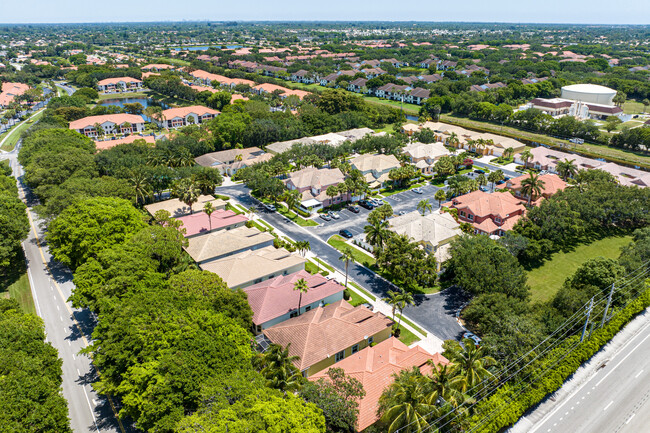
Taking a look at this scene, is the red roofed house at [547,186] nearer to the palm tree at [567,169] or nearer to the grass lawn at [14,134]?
the palm tree at [567,169]

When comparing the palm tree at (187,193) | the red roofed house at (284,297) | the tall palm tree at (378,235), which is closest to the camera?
the red roofed house at (284,297)

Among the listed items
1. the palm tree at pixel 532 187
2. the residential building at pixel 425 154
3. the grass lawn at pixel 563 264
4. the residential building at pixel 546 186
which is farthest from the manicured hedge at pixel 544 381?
the residential building at pixel 425 154

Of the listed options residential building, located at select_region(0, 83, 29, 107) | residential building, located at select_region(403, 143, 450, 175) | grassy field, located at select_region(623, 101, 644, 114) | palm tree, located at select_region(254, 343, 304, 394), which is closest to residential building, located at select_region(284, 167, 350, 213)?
residential building, located at select_region(403, 143, 450, 175)


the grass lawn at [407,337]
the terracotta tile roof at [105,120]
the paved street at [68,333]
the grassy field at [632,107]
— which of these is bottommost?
the grass lawn at [407,337]

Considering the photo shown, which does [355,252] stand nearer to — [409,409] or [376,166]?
[376,166]

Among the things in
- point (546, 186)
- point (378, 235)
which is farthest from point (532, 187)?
point (378, 235)

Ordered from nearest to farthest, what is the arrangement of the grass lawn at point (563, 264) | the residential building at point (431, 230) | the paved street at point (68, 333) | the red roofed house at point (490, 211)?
1. the paved street at point (68, 333)
2. the grass lawn at point (563, 264)
3. the residential building at point (431, 230)
4. the red roofed house at point (490, 211)

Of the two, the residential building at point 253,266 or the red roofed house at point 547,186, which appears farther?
the red roofed house at point 547,186
